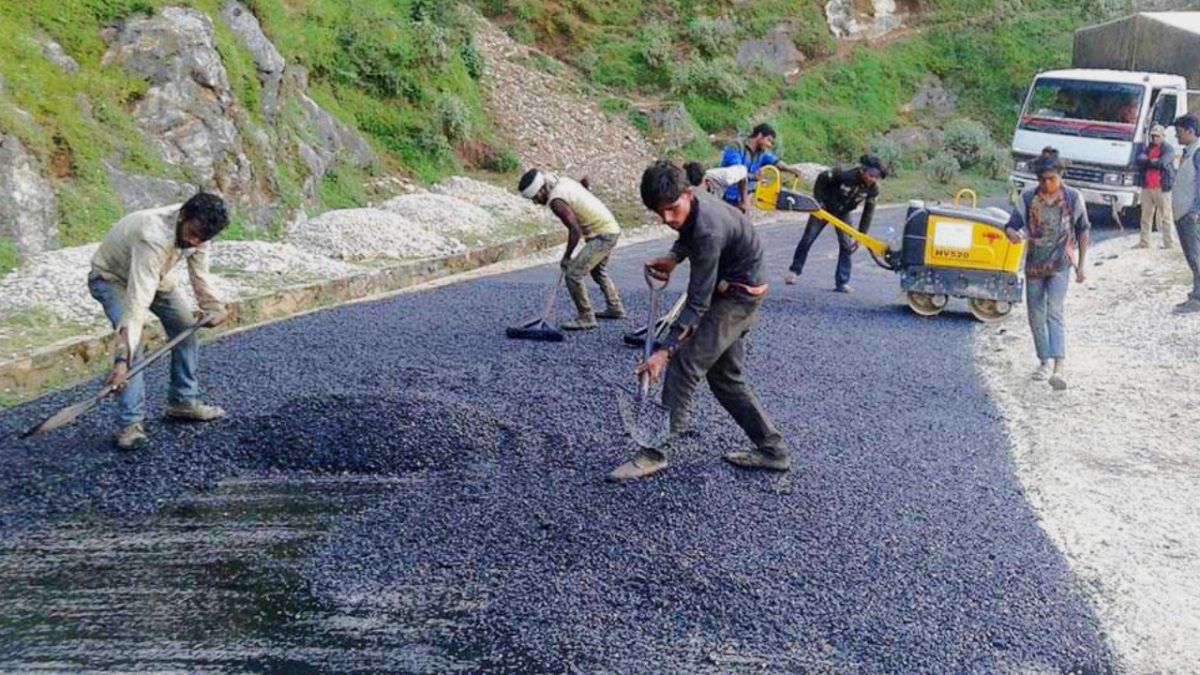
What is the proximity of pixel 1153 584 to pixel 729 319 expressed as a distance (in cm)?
208

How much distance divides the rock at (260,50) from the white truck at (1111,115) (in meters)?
9.68

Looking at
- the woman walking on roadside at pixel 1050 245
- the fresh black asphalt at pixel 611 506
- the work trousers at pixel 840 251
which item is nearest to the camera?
the fresh black asphalt at pixel 611 506

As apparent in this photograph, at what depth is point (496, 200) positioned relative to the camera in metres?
15.1

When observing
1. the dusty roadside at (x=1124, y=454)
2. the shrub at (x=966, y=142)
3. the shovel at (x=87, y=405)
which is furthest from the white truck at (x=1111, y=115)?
the shovel at (x=87, y=405)

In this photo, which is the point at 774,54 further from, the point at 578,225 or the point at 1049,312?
the point at 1049,312

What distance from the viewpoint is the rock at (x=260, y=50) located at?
42.2 ft

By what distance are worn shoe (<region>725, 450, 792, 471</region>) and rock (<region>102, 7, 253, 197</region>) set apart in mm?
7317

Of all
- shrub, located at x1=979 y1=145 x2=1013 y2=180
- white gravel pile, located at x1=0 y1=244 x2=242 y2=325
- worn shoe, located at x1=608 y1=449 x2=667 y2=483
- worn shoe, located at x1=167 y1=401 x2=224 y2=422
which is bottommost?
shrub, located at x1=979 y1=145 x2=1013 y2=180

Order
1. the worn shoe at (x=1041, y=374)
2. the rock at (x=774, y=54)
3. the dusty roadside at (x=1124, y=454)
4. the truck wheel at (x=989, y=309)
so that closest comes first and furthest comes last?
the dusty roadside at (x=1124, y=454) → the worn shoe at (x=1041, y=374) → the truck wheel at (x=989, y=309) → the rock at (x=774, y=54)

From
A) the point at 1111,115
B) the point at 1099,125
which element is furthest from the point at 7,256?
the point at 1111,115

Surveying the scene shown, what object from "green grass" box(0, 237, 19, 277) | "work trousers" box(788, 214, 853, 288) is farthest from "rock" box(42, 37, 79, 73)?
"work trousers" box(788, 214, 853, 288)

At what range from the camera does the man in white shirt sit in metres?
5.37

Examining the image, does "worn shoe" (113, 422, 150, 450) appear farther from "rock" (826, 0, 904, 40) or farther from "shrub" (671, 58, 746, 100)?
"rock" (826, 0, 904, 40)

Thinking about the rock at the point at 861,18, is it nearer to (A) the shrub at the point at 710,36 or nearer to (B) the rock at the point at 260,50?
(A) the shrub at the point at 710,36
